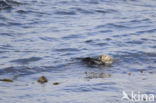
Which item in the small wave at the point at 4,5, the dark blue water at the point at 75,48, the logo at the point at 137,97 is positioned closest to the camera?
the logo at the point at 137,97

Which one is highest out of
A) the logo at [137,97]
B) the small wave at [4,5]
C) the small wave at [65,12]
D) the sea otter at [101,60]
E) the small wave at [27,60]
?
the small wave at [4,5]

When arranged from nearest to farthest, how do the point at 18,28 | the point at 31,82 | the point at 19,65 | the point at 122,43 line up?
the point at 31,82 < the point at 19,65 < the point at 122,43 < the point at 18,28

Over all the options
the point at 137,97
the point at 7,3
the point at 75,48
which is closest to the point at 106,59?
the point at 75,48

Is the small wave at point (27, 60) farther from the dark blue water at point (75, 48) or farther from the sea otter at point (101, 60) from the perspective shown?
the sea otter at point (101, 60)

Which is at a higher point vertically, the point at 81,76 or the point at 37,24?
the point at 37,24

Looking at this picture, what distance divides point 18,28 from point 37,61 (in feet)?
7.80

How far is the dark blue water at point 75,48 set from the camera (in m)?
5.96

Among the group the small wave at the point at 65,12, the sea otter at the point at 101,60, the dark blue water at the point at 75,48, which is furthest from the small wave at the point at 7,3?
the sea otter at the point at 101,60

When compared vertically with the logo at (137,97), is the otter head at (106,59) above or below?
above

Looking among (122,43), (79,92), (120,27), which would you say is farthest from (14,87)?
(120,27)

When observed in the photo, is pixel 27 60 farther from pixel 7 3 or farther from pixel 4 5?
pixel 7 3

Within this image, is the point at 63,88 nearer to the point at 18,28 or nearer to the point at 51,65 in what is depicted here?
the point at 51,65

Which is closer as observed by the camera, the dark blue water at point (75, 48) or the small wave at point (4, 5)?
the dark blue water at point (75, 48)

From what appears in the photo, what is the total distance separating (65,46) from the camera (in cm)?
862
